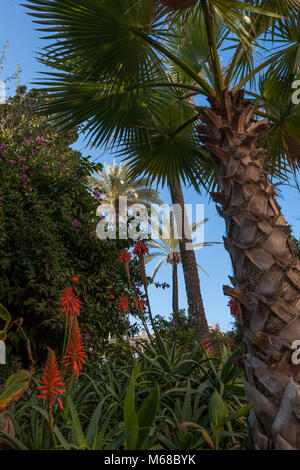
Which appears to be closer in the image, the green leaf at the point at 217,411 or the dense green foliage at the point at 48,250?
the green leaf at the point at 217,411

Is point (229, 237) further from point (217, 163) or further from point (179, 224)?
point (179, 224)

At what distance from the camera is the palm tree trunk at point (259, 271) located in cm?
203

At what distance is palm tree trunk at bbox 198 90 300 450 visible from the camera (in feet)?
6.65

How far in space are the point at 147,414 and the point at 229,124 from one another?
2.17 m

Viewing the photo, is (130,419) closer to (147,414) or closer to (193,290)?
(147,414)

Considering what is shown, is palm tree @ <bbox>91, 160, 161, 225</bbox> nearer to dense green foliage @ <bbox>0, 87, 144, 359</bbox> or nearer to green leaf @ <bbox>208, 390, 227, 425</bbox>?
dense green foliage @ <bbox>0, 87, 144, 359</bbox>

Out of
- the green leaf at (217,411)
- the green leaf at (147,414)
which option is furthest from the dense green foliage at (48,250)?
the green leaf at (217,411)

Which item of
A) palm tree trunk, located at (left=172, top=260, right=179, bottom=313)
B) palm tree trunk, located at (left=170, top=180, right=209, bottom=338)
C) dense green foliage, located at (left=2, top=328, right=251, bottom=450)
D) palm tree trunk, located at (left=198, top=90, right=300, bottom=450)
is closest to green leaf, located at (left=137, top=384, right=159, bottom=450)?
dense green foliage, located at (left=2, top=328, right=251, bottom=450)

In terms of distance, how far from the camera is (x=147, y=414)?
2.06 metres

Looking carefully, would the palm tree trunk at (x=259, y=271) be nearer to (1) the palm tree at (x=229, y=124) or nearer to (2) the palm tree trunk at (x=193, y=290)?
(1) the palm tree at (x=229, y=124)

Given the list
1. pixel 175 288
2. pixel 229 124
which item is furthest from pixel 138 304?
pixel 175 288

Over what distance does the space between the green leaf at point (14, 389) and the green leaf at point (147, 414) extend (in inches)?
25.7

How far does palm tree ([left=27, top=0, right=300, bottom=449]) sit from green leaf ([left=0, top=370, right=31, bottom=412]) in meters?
1.25

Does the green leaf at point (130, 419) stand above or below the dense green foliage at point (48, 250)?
below
